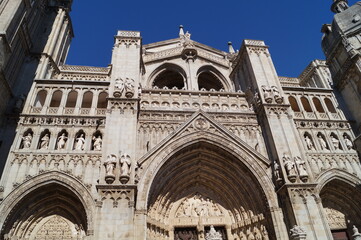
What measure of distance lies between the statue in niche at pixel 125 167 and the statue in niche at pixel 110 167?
34cm

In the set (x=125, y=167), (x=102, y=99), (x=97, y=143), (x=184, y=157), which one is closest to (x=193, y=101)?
(x=184, y=157)

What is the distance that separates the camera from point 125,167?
12.7m

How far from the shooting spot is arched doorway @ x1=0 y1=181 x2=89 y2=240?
12611 millimetres

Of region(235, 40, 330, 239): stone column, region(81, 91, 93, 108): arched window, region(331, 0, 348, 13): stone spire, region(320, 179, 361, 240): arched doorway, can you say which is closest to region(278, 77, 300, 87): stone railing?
region(235, 40, 330, 239): stone column

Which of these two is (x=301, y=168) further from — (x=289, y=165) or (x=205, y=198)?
(x=205, y=198)

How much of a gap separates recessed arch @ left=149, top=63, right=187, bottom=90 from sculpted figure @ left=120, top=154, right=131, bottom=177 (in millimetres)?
10927

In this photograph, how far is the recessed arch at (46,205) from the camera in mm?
12367

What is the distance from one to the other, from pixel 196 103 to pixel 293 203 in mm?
8410

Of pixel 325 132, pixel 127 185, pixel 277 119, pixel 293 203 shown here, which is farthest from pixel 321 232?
pixel 127 185

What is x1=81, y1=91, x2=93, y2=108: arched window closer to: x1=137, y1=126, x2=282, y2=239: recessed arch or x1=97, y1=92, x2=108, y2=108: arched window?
x1=97, y1=92, x2=108, y2=108: arched window

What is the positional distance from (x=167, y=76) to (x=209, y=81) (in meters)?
4.13

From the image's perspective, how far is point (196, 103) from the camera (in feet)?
58.3

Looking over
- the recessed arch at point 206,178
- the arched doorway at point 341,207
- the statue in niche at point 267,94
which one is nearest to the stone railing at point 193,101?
the statue in niche at point 267,94

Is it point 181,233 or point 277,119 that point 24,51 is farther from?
point 277,119
